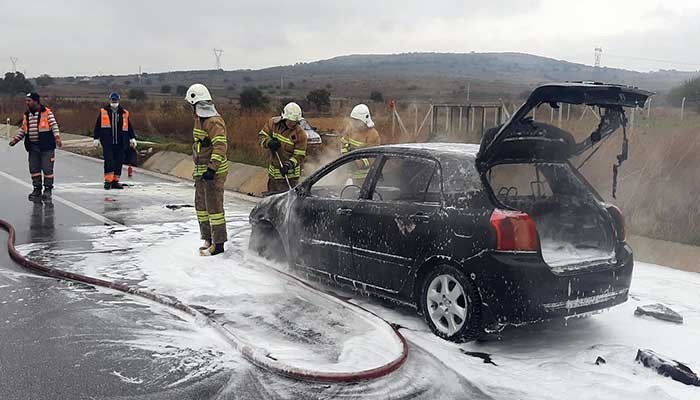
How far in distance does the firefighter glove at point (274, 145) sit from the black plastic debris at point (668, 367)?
19.0ft

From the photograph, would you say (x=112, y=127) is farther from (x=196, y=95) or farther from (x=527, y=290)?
(x=527, y=290)

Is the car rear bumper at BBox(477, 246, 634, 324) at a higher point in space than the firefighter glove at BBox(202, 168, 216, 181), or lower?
lower

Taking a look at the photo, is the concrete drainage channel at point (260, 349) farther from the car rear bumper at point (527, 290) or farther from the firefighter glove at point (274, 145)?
the firefighter glove at point (274, 145)

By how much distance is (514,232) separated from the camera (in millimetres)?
4723

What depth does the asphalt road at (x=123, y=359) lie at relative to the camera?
13.6 feet

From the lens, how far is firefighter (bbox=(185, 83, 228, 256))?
→ 7.66m

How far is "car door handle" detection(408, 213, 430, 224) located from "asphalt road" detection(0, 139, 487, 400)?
97 cm

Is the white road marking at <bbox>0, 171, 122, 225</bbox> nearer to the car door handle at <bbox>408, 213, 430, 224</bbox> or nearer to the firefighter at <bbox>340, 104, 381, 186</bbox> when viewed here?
the firefighter at <bbox>340, 104, 381, 186</bbox>

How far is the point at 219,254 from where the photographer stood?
784cm

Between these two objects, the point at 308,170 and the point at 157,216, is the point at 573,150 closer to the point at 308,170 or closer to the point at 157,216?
the point at 157,216

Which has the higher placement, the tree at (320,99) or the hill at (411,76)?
the hill at (411,76)

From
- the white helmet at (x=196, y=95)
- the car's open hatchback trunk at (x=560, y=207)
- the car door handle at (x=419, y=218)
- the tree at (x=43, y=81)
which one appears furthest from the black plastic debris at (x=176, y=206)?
the tree at (x=43, y=81)

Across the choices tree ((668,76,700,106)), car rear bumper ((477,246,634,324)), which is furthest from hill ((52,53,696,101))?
car rear bumper ((477,246,634,324))

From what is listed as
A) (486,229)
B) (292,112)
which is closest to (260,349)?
(486,229)
